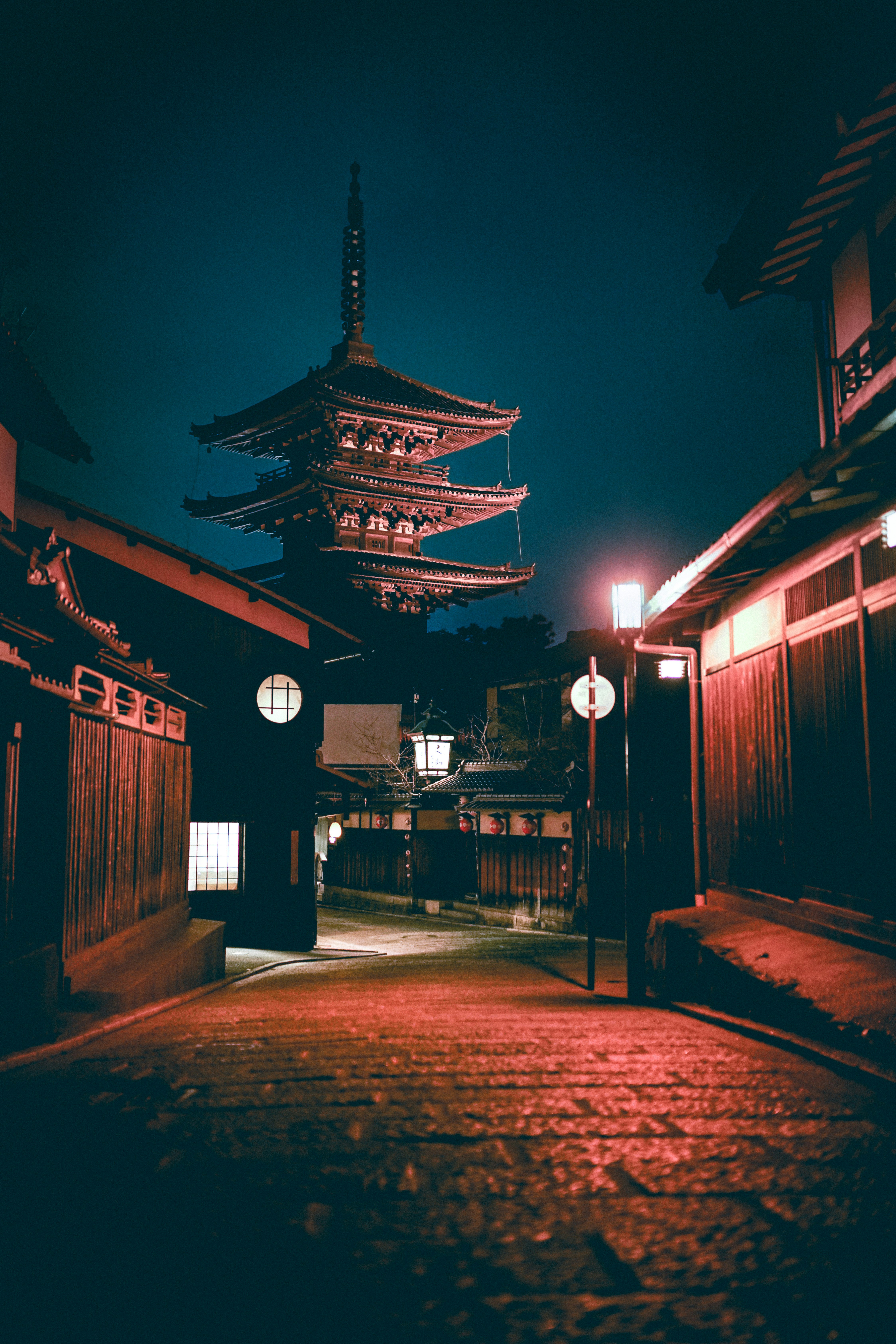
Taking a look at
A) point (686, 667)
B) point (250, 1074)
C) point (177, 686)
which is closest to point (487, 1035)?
point (250, 1074)

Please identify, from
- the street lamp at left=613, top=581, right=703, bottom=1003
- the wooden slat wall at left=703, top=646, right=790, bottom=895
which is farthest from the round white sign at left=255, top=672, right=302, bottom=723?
the wooden slat wall at left=703, top=646, right=790, bottom=895

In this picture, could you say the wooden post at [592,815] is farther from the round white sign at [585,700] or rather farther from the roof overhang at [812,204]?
the roof overhang at [812,204]

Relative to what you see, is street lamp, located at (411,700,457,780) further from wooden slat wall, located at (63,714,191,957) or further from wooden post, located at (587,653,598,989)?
wooden post, located at (587,653,598,989)

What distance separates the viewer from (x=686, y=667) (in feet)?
41.7

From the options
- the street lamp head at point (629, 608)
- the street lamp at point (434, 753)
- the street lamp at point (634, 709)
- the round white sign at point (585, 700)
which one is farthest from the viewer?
the street lamp at point (434, 753)

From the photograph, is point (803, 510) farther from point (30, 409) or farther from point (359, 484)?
point (359, 484)

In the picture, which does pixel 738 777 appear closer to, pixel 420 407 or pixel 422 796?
pixel 422 796

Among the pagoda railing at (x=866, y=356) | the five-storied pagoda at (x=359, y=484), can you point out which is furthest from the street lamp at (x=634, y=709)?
the five-storied pagoda at (x=359, y=484)

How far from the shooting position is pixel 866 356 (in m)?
8.30

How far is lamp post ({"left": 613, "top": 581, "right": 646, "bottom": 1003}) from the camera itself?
433 inches

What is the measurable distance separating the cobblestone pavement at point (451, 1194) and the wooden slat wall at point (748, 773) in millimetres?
3651

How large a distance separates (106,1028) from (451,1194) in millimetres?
5193

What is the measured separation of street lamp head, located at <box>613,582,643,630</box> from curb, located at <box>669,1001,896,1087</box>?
494 centimetres

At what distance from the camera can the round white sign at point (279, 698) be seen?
2123 centimetres
